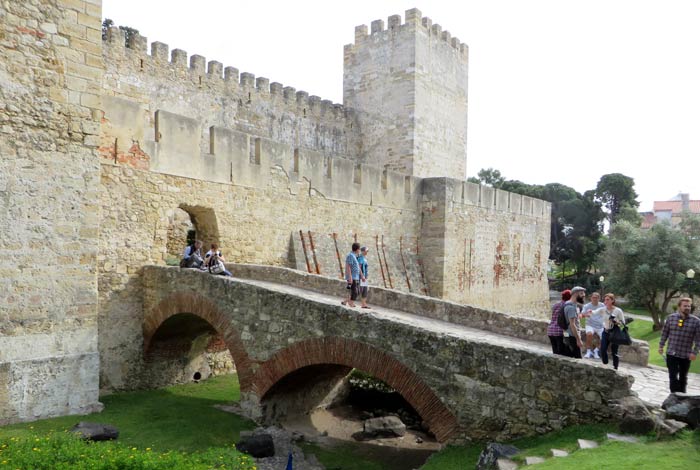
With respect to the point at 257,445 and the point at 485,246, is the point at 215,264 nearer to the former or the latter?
the point at 257,445

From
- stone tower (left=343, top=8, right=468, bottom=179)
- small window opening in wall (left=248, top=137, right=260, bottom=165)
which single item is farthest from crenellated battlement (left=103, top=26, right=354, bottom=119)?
small window opening in wall (left=248, top=137, right=260, bottom=165)

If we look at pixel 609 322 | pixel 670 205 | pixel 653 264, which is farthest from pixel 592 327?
pixel 670 205

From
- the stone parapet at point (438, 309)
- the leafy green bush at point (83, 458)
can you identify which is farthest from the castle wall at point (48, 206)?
the stone parapet at point (438, 309)

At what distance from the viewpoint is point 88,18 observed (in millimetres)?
8273

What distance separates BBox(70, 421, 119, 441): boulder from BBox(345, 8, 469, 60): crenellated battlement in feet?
57.6

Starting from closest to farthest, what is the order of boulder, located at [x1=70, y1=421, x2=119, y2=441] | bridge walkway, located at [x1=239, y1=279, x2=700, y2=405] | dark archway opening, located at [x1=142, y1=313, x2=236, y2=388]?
bridge walkway, located at [x1=239, y1=279, x2=700, y2=405] < boulder, located at [x1=70, y1=421, x2=119, y2=441] < dark archway opening, located at [x1=142, y1=313, x2=236, y2=388]

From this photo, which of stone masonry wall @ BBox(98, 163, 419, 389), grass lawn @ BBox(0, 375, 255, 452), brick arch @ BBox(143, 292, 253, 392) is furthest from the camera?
stone masonry wall @ BBox(98, 163, 419, 389)

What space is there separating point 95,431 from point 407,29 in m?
17.8

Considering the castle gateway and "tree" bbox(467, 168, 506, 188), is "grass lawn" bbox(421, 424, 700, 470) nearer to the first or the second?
the castle gateway

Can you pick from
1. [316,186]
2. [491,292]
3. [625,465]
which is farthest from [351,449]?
[491,292]

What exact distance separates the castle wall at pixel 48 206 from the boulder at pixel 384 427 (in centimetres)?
482

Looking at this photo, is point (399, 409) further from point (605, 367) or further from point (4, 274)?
point (4, 274)

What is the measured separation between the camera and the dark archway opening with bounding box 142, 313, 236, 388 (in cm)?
1053

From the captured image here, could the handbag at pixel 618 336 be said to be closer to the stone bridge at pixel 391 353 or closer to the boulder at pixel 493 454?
the stone bridge at pixel 391 353
